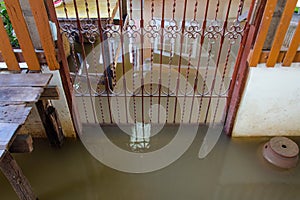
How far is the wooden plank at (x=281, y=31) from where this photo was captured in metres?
1.63

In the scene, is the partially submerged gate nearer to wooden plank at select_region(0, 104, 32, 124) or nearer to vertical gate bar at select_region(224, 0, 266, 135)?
vertical gate bar at select_region(224, 0, 266, 135)

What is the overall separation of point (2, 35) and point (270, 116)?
7.42ft

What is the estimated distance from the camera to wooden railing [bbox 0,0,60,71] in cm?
165

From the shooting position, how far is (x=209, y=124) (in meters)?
2.54

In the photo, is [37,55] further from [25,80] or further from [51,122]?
[51,122]

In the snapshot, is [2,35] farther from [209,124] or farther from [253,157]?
[253,157]

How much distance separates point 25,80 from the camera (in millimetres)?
1773

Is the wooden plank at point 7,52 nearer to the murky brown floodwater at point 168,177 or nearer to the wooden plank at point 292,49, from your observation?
the murky brown floodwater at point 168,177

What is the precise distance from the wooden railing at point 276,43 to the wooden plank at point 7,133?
5.45ft

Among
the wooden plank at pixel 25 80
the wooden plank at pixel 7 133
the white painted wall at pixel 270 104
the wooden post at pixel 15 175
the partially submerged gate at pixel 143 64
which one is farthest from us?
the white painted wall at pixel 270 104

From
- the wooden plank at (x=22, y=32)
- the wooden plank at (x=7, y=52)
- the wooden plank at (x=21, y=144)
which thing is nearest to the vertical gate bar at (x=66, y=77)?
the wooden plank at (x=22, y=32)

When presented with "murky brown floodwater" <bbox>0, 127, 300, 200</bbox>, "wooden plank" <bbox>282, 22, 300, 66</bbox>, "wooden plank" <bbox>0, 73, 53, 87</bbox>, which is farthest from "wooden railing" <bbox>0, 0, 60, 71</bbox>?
"wooden plank" <bbox>282, 22, 300, 66</bbox>

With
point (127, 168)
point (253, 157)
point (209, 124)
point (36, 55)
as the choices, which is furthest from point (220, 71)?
point (36, 55)

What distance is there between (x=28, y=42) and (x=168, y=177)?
4.93ft
